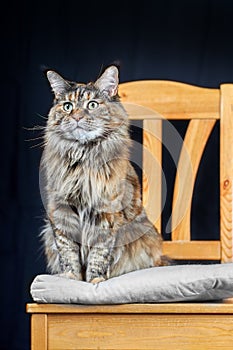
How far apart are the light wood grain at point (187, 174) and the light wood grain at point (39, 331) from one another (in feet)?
2.88

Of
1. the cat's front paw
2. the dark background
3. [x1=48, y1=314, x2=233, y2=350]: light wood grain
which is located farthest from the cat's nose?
the dark background

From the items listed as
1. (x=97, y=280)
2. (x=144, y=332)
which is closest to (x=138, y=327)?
(x=144, y=332)

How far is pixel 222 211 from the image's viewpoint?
2.32 metres

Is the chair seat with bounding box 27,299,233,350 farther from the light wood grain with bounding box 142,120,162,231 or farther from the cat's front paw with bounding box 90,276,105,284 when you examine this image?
the light wood grain with bounding box 142,120,162,231

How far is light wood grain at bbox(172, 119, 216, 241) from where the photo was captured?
2332 mm

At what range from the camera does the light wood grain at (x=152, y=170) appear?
7.70ft

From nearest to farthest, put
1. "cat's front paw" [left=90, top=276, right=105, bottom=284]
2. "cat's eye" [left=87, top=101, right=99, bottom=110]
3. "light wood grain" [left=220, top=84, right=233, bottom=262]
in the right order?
"cat's front paw" [left=90, top=276, right=105, bottom=284], "cat's eye" [left=87, top=101, right=99, bottom=110], "light wood grain" [left=220, top=84, right=233, bottom=262]

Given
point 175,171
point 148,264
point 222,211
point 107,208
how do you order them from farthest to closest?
point 175,171 < point 222,211 < point 148,264 < point 107,208

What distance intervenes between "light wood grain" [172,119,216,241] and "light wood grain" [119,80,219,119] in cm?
4

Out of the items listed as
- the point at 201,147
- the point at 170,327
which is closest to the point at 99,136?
the point at 170,327

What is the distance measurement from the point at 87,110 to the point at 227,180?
72 cm

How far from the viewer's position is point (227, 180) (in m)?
2.32

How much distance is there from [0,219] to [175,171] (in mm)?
667

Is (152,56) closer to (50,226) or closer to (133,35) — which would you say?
(133,35)
